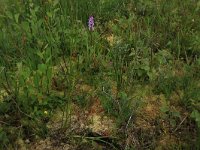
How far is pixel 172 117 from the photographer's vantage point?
9.30 ft

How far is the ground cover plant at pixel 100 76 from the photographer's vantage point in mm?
2738

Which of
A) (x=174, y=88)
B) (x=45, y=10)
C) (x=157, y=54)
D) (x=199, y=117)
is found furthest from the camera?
(x=45, y=10)

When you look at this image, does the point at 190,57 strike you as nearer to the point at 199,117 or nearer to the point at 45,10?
the point at 199,117

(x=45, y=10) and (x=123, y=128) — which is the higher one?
(x=45, y=10)

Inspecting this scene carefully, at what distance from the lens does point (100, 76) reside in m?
3.11

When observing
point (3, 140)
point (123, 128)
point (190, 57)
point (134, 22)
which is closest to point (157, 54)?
point (190, 57)

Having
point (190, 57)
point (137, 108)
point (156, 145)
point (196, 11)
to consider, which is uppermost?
point (196, 11)

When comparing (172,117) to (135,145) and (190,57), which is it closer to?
(135,145)

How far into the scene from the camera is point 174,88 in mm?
3064

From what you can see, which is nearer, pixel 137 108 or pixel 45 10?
pixel 137 108

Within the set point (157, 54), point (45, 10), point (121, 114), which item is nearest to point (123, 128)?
point (121, 114)

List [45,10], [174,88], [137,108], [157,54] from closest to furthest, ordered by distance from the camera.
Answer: [137,108], [174,88], [157,54], [45,10]

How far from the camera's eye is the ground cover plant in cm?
274

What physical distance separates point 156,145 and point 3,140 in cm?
115
